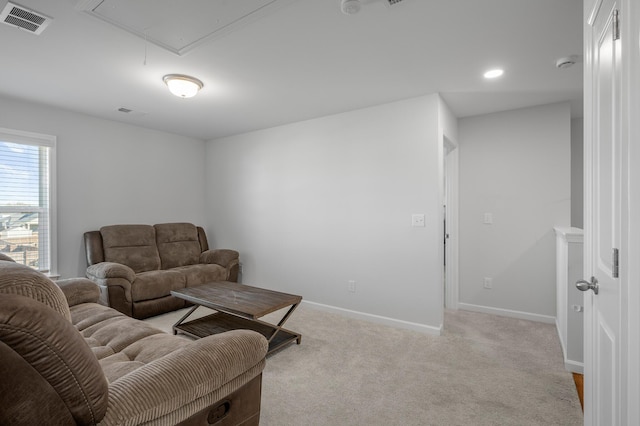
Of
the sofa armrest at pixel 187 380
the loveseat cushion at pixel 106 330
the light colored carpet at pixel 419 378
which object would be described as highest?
the sofa armrest at pixel 187 380

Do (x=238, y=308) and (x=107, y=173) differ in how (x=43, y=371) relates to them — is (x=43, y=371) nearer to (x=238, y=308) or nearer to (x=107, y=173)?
(x=238, y=308)

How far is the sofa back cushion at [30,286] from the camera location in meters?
0.87

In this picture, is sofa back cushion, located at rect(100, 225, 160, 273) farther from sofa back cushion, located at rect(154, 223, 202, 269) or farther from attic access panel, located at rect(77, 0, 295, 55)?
attic access panel, located at rect(77, 0, 295, 55)

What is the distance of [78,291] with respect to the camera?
93.0 inches

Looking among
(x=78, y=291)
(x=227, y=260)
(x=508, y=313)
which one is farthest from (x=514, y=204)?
(x=78, y=291)

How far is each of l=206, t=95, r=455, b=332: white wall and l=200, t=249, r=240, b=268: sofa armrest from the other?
1.02 feet

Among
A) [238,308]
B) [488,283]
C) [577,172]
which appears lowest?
[488,283]

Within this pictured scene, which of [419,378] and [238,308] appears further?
[238,308]

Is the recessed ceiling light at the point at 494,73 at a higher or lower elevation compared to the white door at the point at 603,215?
higher

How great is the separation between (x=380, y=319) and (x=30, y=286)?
305 centimetres

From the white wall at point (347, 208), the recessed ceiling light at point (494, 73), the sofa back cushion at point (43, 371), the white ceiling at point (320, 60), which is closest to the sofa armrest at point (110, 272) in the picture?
the white wall at point (347, 208)

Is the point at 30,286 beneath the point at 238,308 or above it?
above

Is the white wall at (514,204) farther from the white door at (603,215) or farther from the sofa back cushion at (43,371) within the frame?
the sofa back cushion at (43,371)

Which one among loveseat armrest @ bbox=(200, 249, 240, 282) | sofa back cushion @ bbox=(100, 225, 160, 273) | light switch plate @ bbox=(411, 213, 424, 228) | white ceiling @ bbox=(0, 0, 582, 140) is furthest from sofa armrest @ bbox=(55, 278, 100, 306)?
light switch plate @ bbox=(411, 213, 424, 228)
